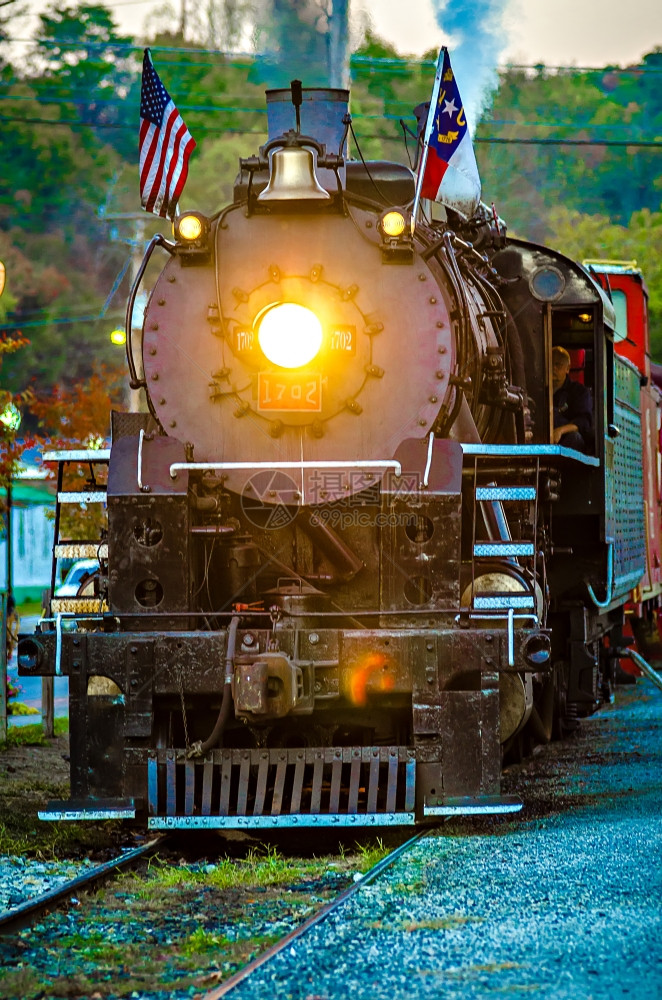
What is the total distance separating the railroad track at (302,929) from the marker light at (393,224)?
3.05 m

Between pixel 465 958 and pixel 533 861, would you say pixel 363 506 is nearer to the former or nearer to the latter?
pixel 533 861

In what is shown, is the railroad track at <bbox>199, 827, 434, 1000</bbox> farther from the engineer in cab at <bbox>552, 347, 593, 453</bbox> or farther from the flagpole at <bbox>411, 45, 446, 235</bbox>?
the engineer in cab at <bbox>552, 347, 593, 453</bbox>

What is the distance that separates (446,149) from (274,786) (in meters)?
3.78

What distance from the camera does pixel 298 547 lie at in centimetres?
768

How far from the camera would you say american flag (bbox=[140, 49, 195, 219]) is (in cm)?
896

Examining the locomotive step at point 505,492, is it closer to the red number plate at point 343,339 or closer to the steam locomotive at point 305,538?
the steam locomotive at point 305,538

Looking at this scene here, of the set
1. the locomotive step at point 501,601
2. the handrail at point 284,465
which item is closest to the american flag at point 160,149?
the handrail at point 284,465

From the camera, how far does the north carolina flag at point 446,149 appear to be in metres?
8.17

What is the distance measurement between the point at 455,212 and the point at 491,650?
10.4ft

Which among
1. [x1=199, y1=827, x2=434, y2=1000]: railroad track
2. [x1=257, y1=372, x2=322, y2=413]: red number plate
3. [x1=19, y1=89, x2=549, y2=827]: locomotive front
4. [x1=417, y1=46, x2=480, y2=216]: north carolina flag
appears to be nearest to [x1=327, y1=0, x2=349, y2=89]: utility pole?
[x1=417, y1=46, x2=480, y2=216]: north carolina flag

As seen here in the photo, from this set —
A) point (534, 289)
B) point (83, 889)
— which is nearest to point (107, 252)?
point (534, 289)

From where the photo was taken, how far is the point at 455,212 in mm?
9031

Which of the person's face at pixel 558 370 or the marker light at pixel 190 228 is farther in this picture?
the person's face at pixel 558 370

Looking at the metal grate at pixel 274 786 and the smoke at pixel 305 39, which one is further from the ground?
the smoke at pixel 305 39
